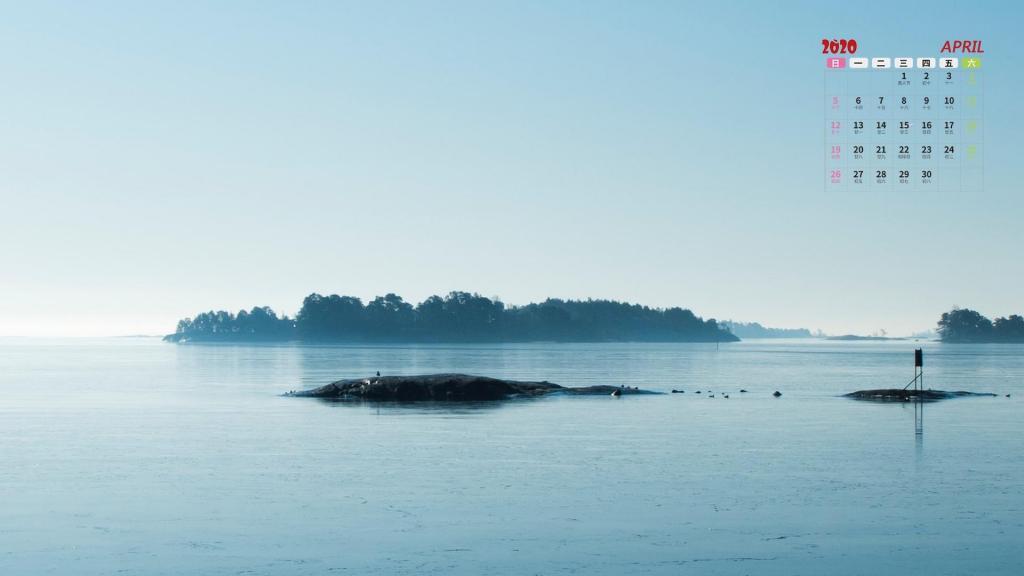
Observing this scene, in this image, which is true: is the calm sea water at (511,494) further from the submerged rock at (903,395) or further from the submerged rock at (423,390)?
the submerged rock at (903,395)

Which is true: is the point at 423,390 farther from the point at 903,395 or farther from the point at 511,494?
the point at 511,494

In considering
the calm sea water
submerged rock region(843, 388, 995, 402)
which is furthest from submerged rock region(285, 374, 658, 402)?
submerged rock region(843, 388, 995, 402)

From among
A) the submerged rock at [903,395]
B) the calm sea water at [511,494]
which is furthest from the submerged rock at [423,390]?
the submerged rock at [903,395]

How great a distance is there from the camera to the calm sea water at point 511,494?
16234 millimetres

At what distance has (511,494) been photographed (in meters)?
22.2

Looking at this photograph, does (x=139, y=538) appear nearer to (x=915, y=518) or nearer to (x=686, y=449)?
(x=915, y=518)

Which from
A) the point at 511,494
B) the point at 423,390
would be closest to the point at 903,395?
the point at 423,390

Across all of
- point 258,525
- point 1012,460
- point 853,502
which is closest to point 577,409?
point 1012,460

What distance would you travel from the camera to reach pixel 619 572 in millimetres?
15234

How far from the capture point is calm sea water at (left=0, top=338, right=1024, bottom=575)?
16234 millimetres

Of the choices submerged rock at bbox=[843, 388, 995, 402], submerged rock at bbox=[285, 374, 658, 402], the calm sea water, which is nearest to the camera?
the calm sea water

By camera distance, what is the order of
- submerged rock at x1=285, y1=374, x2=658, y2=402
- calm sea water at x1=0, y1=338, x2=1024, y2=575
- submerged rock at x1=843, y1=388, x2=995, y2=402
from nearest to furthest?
calm sea water at x1=0, y1=338, x2=1024, y2=575 < submerged rock at x1=843, y1=388, x2=995, y2=402 < submerged rock at x1=285, y1=374, x2=658, y2=402

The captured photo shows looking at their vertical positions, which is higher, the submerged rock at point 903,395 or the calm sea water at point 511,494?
the submerged rock at point 903,395

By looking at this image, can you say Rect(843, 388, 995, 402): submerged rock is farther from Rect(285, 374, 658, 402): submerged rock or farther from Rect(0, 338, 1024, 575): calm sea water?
Rect(285, 374, 658, 402): submerged rock
